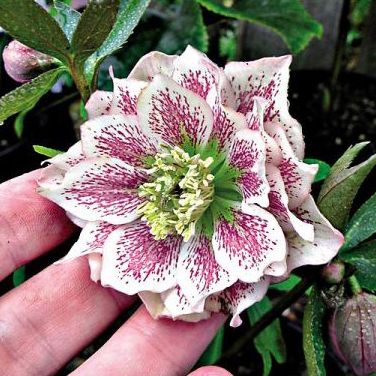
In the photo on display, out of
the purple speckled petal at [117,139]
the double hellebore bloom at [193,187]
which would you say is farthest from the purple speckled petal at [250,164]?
the purple speckled petal at [117,139]

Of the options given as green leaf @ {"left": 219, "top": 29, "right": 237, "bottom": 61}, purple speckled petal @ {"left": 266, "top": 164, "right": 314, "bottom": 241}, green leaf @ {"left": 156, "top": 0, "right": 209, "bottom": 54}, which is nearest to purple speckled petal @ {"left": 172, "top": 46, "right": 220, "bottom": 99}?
purple speckled petal @ {"left": 266, "top": 164, "right": 314, "bottom": 241}

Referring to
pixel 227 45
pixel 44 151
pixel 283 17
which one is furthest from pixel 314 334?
pixel 227 45

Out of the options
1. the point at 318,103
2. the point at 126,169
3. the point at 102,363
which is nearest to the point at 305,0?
the point at 318,103

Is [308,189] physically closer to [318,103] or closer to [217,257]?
[217,257]

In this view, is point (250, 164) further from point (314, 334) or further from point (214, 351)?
point (214, 351)

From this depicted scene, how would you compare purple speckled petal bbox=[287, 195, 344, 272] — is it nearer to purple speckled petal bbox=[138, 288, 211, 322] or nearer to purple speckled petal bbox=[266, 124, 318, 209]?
purple speckled petal bbox=[266, 124, 318, 209]

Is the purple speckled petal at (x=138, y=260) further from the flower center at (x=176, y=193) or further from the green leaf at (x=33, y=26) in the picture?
the green leaf at (x=33, y=26)
